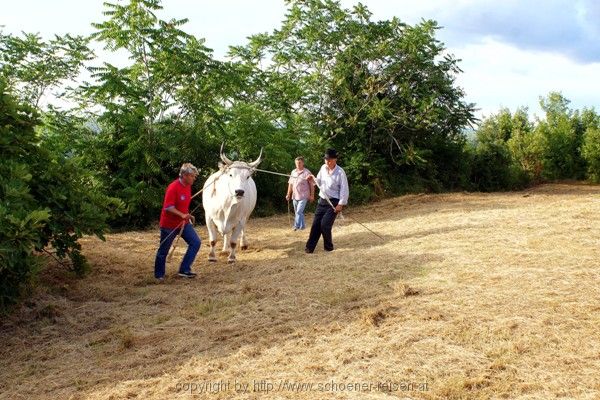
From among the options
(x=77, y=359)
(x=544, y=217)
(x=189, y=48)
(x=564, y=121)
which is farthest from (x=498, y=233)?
(x=564, y=121)

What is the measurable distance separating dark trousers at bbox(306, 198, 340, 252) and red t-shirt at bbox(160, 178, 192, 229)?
227 cm

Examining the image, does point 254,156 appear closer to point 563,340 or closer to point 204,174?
point 204,174

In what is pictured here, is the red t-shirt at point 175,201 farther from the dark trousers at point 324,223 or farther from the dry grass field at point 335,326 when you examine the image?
the dark trousers at point 324,223

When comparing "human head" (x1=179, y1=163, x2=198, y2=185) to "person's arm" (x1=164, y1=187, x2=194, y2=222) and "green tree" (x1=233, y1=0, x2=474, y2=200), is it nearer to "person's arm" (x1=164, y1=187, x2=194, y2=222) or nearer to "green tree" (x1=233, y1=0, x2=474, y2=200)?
"person's arm" (x1=164, y1=187, x2=194, y2=222)

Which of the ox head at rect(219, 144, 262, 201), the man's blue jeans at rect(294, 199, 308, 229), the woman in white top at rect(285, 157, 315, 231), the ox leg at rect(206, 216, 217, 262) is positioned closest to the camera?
the ox head at rect(219, 144, 262, 201)

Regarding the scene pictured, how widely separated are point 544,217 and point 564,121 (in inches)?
902

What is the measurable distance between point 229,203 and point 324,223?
1606mm

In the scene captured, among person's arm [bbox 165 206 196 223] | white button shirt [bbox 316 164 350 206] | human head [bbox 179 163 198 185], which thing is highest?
human head [bbox 179 163 198 185]

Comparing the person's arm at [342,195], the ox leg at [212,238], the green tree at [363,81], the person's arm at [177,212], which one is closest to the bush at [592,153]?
the green tree at [363,81]

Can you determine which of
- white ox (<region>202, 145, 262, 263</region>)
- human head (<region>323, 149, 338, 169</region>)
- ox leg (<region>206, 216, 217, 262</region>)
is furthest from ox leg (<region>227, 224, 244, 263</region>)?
human head (<region>323, 149, 338, 169</region>)

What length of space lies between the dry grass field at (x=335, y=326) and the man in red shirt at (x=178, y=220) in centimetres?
28

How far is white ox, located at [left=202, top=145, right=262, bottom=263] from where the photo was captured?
9188 mm

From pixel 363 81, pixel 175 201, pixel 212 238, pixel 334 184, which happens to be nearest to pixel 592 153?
pixel 363 81

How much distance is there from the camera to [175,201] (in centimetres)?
798
